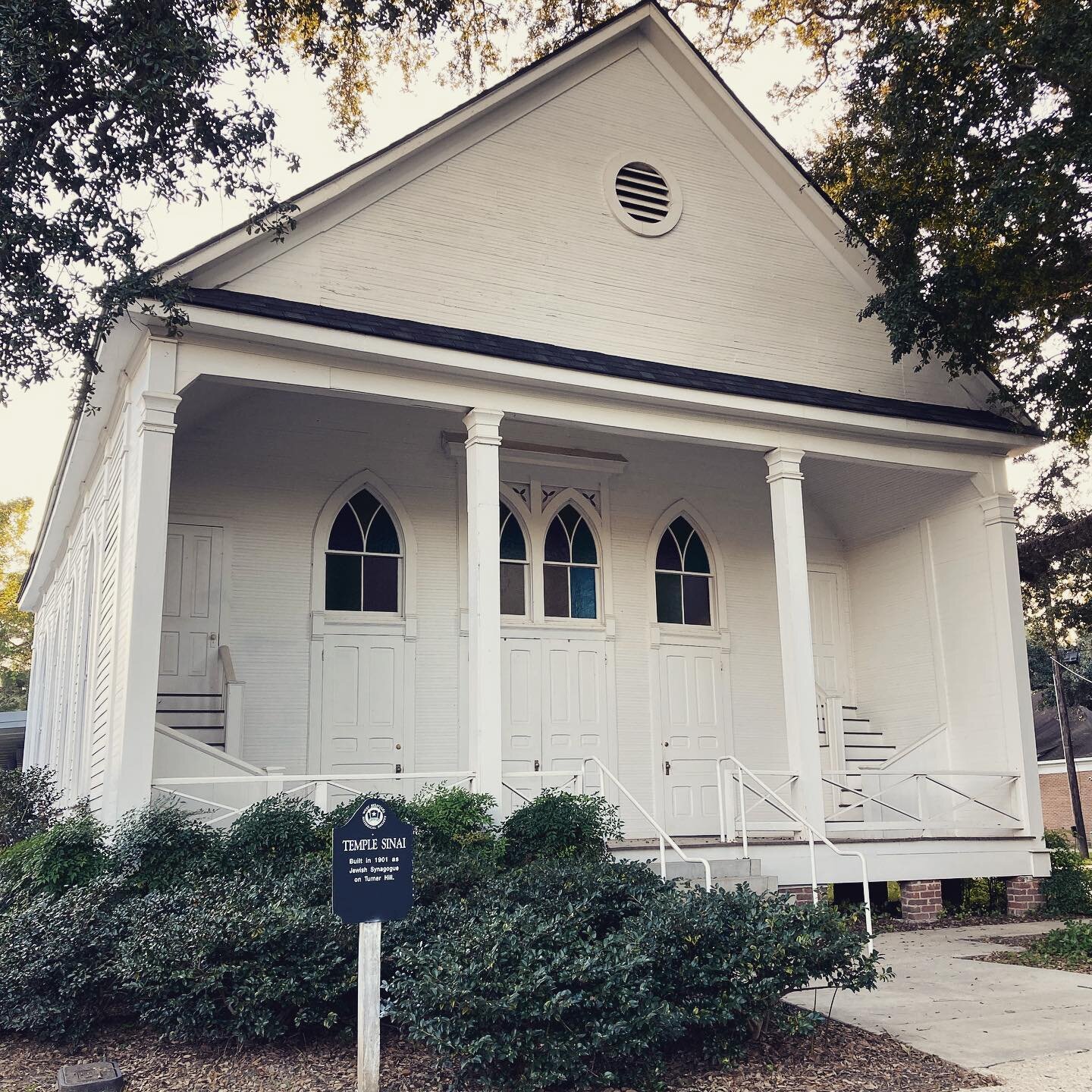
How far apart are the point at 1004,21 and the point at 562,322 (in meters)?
5.39

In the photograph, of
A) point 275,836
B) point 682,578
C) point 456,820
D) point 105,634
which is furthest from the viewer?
point 682,578

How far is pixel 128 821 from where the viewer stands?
841 centimetres

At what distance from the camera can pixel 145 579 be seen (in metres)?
8.92

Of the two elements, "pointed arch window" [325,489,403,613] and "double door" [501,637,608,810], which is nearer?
"pointed arch window" [325,489,403,613]

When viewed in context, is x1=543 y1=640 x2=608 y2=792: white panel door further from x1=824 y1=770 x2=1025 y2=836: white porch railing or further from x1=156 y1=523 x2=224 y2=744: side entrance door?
x1=156 y1=523 x2=224 y2=744: side entrance door

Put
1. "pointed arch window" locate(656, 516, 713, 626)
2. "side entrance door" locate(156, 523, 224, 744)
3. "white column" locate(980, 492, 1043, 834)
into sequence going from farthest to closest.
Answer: "pointed arch window" locate(656, 516, 713, 626)
"white column" locate(980, 492, 1043, 834)
"side entrance door" locate(156, 523, 224, 744)

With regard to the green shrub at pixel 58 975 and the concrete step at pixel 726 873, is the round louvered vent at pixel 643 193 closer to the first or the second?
the concrete step at pixel 726 873

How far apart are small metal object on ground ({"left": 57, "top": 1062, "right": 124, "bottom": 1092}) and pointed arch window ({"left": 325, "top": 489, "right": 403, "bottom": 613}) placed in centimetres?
664

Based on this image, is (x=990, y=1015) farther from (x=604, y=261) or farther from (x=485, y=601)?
(x=604, y=261)

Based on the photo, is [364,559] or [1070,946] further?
[364,559]

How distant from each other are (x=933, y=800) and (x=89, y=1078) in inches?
412

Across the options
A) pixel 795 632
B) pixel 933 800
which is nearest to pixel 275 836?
pixel 795 632

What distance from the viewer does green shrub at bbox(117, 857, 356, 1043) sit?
20.3 feet

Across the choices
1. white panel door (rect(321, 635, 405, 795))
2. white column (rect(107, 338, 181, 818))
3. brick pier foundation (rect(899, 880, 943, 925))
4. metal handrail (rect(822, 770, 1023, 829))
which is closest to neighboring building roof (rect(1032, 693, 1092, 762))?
metal handrail (rect(822, 770, 1023, 829))
